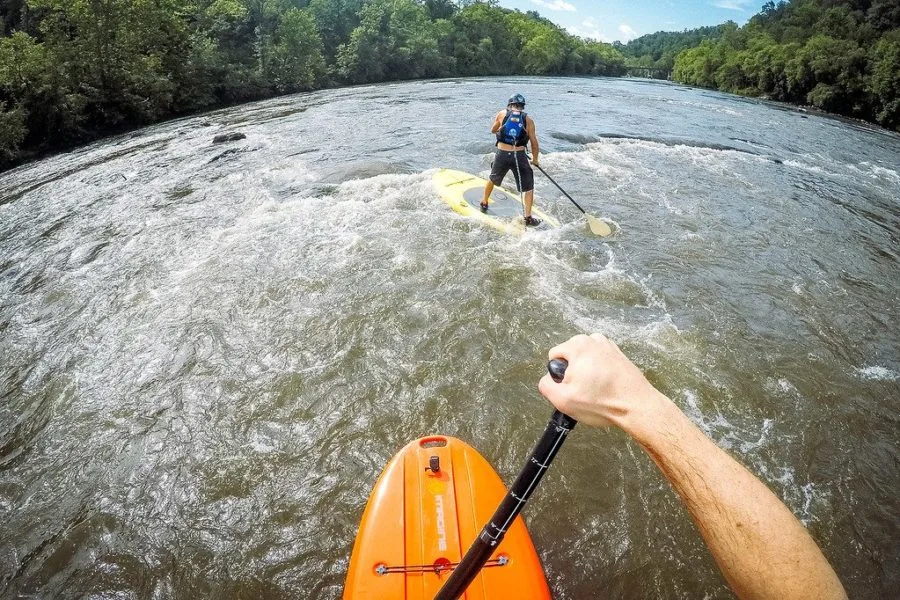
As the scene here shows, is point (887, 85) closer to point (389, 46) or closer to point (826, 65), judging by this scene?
point (826, 65)

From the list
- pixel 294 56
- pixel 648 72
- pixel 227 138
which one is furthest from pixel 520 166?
pixel 648 72

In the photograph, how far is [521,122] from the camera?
24.3 ft

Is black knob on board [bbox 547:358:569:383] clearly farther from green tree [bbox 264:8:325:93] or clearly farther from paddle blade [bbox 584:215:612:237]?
green tree [bbox 264:8:325:93]

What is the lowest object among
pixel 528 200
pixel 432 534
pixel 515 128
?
pixel 432 534

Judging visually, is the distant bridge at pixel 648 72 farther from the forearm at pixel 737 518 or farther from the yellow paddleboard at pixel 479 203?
the forearm at pixel 737 518

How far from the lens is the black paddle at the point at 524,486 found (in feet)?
3.70

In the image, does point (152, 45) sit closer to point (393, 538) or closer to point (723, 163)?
point (723, 163)

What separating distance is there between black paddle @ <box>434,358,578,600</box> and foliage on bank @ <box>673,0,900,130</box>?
35352 mm

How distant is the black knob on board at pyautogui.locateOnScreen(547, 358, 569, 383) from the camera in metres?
1.18

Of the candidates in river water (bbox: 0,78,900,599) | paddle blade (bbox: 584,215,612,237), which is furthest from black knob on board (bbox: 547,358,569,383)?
paddle blade (bbox: 584,215,612,237)

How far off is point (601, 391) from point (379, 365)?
369cm

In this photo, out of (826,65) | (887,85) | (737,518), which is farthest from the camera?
(826,65)

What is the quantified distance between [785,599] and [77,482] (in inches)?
181

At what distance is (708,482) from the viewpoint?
109 cm
